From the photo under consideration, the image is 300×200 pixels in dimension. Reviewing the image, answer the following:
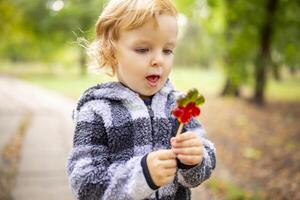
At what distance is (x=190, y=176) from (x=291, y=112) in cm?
1180

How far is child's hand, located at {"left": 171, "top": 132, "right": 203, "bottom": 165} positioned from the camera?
152 cm

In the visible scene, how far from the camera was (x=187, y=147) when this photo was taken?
155 cm

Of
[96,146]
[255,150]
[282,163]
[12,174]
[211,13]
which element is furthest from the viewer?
[211,13]

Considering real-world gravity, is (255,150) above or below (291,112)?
below

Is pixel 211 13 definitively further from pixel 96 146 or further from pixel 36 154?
pixel 96 146

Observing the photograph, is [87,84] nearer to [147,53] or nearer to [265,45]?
[265,45]

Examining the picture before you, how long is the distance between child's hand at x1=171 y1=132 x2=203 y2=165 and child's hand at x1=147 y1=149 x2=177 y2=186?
0.08 feet

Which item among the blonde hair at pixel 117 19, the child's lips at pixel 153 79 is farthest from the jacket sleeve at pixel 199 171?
the blonde hair at pixel 117 19

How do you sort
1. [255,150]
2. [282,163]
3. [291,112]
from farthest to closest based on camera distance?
[291,112], [255,150], [282,163]

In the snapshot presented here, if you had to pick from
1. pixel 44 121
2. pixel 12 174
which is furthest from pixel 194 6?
pixel 12 174

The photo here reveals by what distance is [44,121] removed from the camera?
1095 cm

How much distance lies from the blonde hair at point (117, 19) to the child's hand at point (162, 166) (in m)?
0.50

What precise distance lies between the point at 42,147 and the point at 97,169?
6356 millimetres

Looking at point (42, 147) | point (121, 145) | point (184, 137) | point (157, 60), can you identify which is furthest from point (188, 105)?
point (42, 147)
